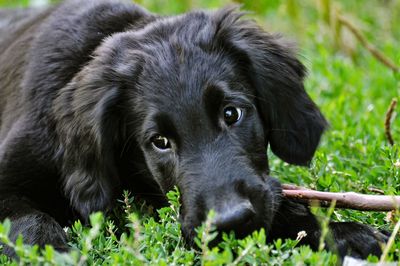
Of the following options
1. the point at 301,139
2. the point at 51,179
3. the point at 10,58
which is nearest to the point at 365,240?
the point at 301,139

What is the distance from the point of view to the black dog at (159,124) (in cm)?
303

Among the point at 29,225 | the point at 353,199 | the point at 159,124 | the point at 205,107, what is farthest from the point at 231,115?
the point at 29,225

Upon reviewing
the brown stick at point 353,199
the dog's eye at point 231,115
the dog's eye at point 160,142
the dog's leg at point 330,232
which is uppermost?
the dog's eye at point 231,115

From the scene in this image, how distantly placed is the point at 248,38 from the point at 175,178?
2.64 ft

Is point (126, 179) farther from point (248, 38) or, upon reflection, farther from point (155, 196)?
point (248, 38)

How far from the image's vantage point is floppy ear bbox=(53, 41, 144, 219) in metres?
3.34

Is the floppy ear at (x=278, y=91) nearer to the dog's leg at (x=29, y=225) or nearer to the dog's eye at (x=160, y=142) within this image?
the dog's eye at (x=160, y=142)

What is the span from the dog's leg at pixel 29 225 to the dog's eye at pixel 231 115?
2.65ft

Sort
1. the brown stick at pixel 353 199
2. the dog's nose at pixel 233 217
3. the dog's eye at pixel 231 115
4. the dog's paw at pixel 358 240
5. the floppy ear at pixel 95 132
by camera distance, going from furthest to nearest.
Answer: the floppy ear at pixel 95 132 < the dog's eye at pixel 231 115 < the brown stick at pixel 353 199 < the dog's paw at pixel 358 240 < the dog's nose at pixel 233 217

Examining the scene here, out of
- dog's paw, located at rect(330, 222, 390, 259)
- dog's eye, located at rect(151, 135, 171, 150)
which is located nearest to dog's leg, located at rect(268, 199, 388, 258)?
dog's paw, located at rect(330, 222, 390, 259)

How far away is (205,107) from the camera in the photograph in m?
3.09

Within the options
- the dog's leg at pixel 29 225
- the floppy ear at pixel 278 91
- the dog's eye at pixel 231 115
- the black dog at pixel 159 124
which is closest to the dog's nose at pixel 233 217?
the black dog at pixel 159 124

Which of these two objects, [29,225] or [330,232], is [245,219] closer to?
[330,232]

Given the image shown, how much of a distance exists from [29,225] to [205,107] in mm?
868
